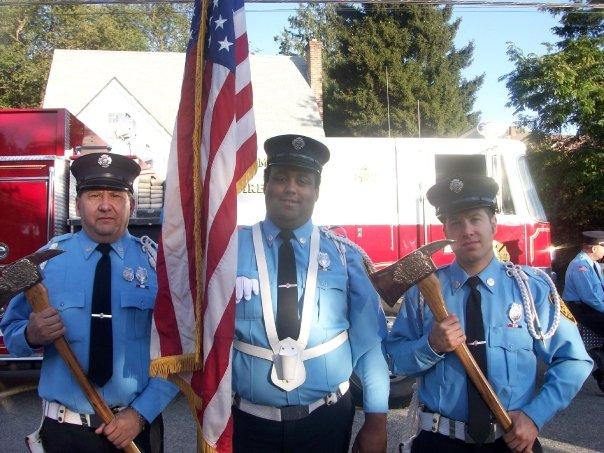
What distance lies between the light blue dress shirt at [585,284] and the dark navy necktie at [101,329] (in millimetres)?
5917

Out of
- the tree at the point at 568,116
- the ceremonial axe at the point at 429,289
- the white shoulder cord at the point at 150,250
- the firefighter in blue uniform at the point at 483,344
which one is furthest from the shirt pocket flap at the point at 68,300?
the tree at the point at 568,116

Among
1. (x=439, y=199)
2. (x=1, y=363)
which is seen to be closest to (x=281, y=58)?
(x=1, y=363)

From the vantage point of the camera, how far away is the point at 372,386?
117 inches

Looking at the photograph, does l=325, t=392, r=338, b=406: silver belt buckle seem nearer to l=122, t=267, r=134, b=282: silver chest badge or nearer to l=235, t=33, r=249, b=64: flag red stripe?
l=122, t=267, r=134, b=282: silver chest badge

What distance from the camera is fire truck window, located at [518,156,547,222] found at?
8.82 m

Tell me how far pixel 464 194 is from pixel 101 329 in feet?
5.57

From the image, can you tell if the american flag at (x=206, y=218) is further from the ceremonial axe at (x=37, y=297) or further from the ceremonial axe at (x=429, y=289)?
the ceremonial axe at (x=429, y=289)

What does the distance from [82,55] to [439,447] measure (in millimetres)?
24703

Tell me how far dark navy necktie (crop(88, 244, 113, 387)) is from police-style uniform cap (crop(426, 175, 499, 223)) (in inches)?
61.0

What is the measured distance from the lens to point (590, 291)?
7363 millimetres

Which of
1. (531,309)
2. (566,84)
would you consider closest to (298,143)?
(531,309)

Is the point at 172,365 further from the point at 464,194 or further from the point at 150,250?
the point at 464,194

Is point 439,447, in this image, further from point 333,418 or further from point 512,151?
point 512,151

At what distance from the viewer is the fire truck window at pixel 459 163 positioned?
8.88 metres
